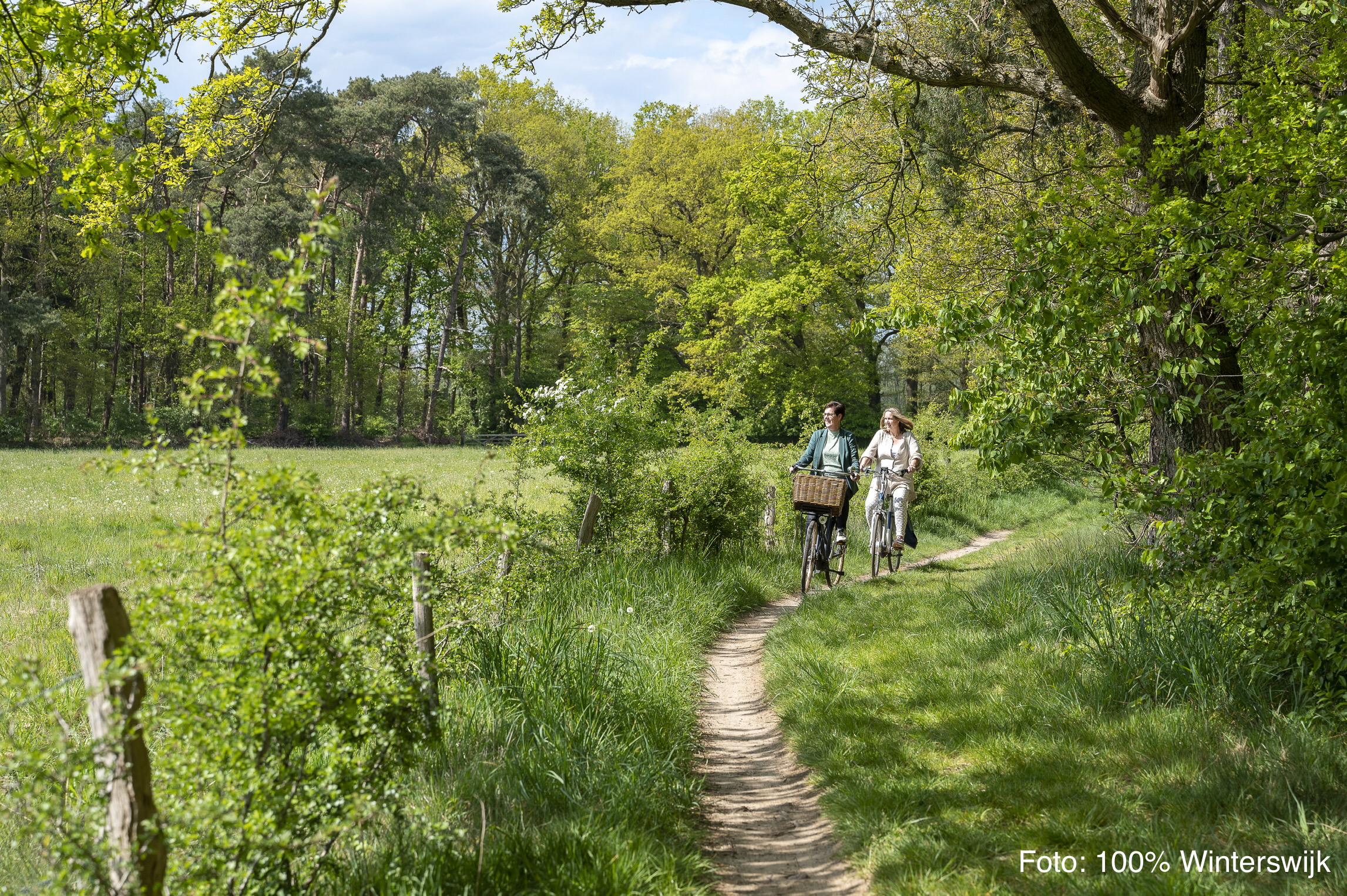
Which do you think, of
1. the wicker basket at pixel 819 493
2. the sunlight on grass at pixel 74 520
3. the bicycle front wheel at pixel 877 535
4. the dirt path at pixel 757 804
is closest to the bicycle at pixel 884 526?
the bicycle front wheel at pixel 877 535

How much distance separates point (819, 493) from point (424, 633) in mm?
5494

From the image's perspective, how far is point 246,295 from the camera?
247 centimetres

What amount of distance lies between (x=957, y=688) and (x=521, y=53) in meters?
6.93

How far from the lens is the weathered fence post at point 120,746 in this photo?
216cm

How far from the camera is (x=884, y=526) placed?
10406 millimetres

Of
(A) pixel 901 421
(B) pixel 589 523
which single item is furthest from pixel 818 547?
(B) pixel 589 523

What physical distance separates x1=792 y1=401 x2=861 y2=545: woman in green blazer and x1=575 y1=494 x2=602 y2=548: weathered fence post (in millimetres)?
2266

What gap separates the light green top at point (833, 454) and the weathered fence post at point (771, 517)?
2805 mm

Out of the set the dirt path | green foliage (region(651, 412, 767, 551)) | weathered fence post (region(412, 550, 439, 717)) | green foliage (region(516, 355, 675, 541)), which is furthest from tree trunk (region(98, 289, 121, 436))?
weathered fence post (region(412, 550, 439, 717))

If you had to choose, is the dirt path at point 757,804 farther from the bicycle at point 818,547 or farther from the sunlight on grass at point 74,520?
the bicycle at point 818,547

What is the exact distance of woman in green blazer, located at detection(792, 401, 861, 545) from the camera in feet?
29.5

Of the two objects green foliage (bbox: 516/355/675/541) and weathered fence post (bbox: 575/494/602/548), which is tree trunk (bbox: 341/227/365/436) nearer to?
green foliage (bbox: 516/355/675/541)

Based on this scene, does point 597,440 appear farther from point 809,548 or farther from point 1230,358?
point 1230,358

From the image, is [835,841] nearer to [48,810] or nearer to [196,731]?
[196,731]
